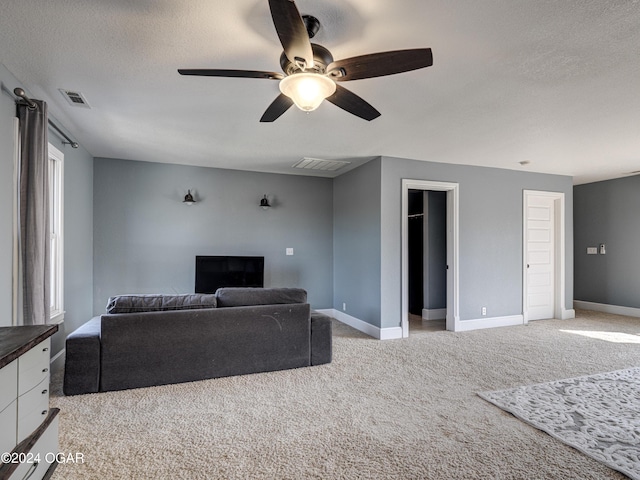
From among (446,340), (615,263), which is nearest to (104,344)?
(446,340)

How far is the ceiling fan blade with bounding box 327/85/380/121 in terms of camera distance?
2.17 m

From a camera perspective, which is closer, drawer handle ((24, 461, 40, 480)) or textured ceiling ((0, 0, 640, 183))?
drawer handle ((24, 461, 40, 480))

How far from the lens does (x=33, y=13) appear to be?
188 centimetres

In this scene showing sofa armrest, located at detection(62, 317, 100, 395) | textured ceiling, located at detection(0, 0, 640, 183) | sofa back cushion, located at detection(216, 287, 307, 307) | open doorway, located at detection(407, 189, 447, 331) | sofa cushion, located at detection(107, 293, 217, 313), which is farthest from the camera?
open doorway, located at detection(407, 189, 447, 331)

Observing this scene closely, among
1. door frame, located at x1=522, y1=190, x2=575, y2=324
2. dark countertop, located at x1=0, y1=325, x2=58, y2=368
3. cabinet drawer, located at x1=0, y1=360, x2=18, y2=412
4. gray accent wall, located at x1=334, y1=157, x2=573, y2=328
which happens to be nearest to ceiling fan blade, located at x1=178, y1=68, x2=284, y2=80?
dark countertop, located at x1=0, y1=325, x2=58, y2=368

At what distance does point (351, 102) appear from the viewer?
7.50ft

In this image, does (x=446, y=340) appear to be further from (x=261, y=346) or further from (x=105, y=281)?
(x=105, y=281)

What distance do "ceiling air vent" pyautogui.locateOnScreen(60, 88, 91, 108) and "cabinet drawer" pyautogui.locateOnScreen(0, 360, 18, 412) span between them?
2.34m

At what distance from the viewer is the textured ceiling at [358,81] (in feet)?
6.13

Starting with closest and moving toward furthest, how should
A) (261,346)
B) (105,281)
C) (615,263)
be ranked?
(261,346), (105,281), (615,263)

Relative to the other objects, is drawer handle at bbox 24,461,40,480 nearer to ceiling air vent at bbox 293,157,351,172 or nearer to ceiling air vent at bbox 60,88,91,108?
ceiling air vent at bbox 60,88,91,108

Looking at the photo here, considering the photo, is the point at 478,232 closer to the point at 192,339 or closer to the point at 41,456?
the point at 192,339

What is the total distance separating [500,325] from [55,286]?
601 centimetres

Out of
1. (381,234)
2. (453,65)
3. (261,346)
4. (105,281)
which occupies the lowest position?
(261,346)
